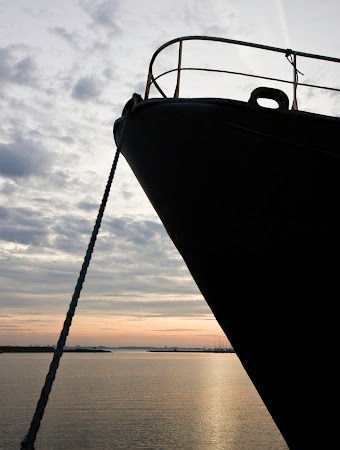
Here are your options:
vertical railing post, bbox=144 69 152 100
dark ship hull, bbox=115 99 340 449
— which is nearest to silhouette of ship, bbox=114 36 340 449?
dark ship hull, bbox=115 99 340 449

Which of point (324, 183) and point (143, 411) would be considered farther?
point (143, 411)

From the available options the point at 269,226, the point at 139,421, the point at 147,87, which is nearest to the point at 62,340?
the point at 269,226

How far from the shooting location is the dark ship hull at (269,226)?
12.1 feet

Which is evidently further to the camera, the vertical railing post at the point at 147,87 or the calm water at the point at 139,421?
the calm water at the point at 139,421

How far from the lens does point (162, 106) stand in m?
4.16

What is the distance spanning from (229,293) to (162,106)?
2156mm

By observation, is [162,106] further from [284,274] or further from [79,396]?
[79,396]

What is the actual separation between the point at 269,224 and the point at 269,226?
0.07ft

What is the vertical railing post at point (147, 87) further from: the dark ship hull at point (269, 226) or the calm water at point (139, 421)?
the calm water at point (139, 421)

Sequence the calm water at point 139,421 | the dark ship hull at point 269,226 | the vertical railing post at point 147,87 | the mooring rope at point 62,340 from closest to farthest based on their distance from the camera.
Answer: the mooring rope at point 62,340 → the dark ship hull at point 269,226 → the vertical railing post at point 147,87 → the calm water at point 139,421

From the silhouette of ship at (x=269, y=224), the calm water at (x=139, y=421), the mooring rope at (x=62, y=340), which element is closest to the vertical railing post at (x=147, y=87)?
the silhouette of ship at (x=269, y=224)

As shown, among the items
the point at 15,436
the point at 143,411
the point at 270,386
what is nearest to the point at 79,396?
the point at 143,411

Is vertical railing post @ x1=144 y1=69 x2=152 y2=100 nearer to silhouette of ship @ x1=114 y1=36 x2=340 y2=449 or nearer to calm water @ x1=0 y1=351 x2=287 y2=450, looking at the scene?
silhouette of ship @ x1=114 y1=36 x2=340 y2=449

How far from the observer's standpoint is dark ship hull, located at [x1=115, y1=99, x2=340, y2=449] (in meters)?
3.70
